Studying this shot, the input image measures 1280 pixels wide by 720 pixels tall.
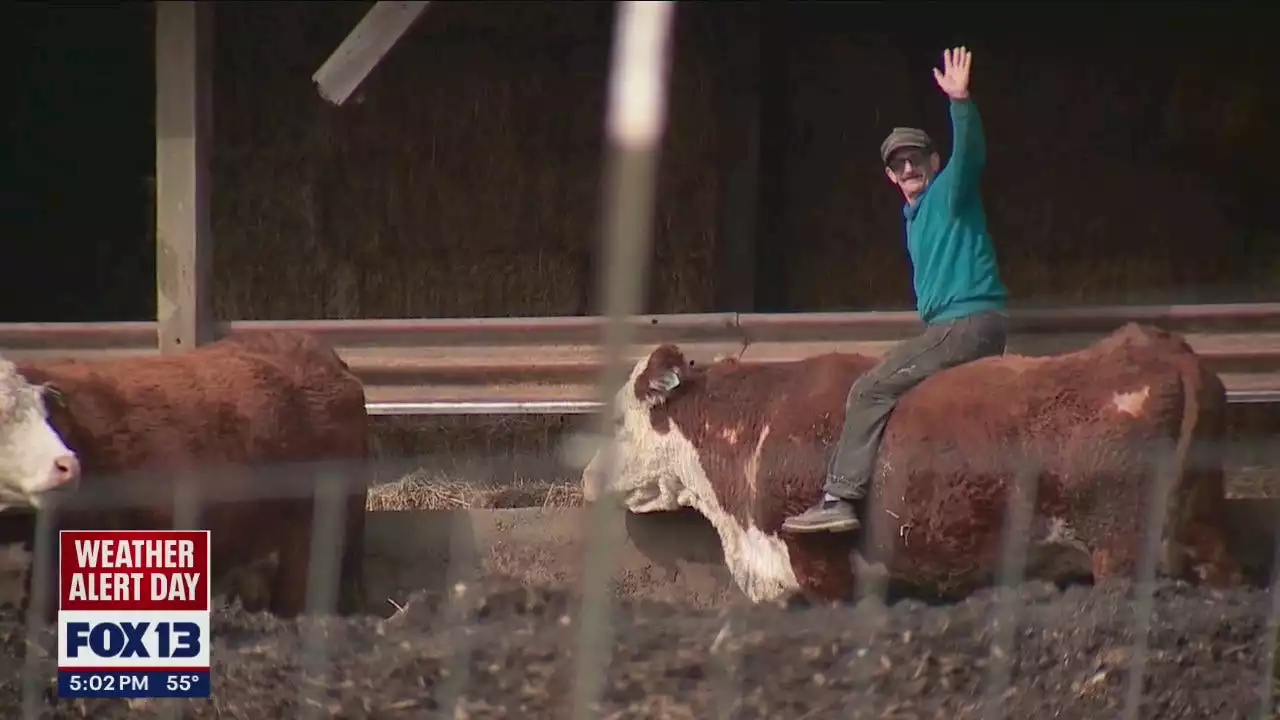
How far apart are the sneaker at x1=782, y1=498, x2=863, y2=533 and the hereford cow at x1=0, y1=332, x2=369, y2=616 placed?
5.25ft

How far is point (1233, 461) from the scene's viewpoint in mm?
4910

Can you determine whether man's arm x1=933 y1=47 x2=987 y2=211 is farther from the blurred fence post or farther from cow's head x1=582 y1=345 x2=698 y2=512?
the blurred fence post

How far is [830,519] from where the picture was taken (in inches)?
178

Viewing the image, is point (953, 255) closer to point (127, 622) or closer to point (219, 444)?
point (219, 444)

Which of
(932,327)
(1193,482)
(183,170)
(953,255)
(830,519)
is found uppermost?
(183,170)

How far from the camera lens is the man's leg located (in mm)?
4504

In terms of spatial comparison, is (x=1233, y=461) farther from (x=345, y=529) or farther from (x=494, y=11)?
(x=494, y=11)

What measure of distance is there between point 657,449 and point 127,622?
7.11ft

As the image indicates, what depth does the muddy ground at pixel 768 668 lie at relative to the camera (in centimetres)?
374

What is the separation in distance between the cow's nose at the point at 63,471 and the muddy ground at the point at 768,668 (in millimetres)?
427

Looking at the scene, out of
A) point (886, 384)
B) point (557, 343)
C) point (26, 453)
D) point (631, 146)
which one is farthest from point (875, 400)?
point (631, 146)

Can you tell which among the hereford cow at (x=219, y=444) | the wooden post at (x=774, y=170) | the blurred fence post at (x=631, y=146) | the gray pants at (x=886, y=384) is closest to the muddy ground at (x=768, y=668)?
the hereford cow at (x=219, y=444)

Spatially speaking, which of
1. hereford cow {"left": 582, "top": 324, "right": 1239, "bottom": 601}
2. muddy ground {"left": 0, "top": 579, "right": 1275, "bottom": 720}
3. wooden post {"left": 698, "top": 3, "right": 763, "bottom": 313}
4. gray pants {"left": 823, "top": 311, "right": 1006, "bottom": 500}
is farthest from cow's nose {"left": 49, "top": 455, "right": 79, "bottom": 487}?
wooden post {"left": 698, "top": 3, "right": 763, "bottom": 313}

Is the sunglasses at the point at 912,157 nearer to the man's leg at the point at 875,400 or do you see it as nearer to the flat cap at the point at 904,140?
the flat cap at the point at 904,140
